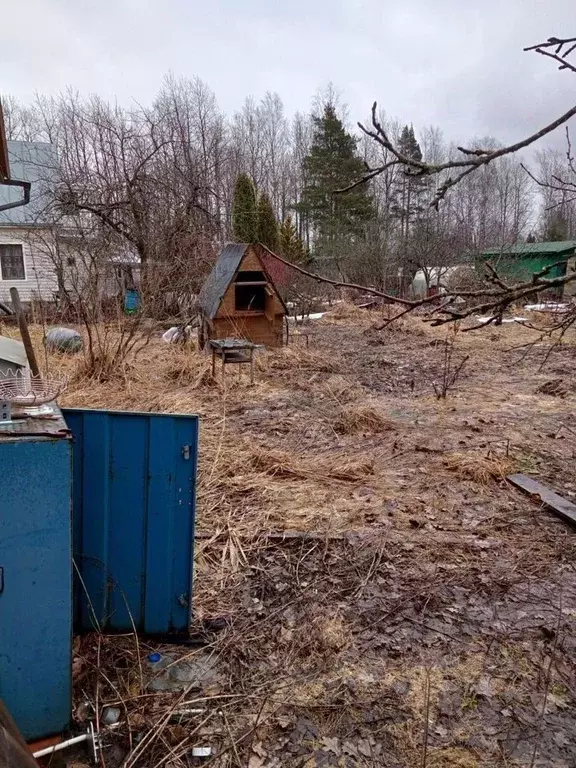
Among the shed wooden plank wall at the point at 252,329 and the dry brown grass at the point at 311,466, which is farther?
the shed wooden plank wall at the point at 252,329

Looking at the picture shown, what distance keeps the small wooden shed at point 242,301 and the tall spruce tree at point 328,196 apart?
1489cm

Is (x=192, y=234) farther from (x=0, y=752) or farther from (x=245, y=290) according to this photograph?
(x=0, y=752)

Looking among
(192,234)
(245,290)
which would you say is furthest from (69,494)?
(192,234)

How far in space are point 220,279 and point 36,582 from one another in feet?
30.9

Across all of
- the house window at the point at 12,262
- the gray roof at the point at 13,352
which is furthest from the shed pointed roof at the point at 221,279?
the house window at the point at 12,262

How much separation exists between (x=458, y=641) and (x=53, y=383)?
227 centimetres

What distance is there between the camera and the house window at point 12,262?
19828 mm

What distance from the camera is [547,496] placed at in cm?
432

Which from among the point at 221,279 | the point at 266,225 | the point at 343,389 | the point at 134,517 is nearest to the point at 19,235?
the point at 266,225

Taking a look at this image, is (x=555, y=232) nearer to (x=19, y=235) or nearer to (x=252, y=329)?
(x=252, y=329)

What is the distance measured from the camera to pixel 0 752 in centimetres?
120

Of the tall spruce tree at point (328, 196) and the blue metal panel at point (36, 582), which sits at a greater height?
the tall spruce tree at point (328, 196)

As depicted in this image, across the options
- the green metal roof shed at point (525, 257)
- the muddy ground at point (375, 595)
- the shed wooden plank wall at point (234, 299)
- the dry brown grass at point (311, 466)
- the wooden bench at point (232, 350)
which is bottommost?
the muddy ground at point (375, 595)

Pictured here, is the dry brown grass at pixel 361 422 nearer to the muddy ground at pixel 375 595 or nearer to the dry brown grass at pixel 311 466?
the muddy ground at pixel 375 595
